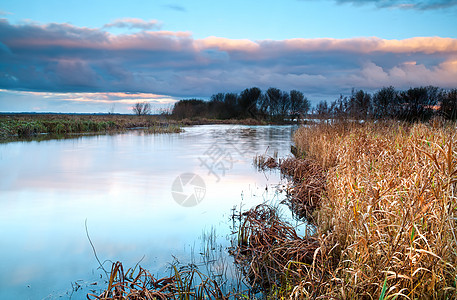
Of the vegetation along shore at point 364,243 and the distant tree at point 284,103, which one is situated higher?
the distant tree at point 284,103

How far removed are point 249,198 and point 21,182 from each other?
675cm

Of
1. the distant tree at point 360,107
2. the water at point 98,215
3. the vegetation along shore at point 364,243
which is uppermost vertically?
the distant tree at point 360,107

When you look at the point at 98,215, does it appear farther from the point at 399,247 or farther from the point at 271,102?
the point at 271,102

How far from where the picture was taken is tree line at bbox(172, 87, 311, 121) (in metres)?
66.4

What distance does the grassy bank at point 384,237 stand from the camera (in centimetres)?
253

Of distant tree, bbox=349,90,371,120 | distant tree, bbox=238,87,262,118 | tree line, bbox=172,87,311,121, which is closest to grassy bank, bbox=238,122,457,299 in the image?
distant tree, bbox=349,90,371,120

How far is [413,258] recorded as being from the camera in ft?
8.18

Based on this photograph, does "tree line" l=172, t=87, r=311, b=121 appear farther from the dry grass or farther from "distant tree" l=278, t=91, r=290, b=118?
the dry grass

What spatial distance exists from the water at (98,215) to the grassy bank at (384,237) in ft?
4.32

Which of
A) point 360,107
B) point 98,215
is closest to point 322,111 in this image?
point 360,107

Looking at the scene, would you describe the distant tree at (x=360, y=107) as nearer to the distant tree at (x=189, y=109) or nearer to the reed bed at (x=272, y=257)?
the reed bed at (x=272, y=257)

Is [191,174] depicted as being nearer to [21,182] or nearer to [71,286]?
[21,182]

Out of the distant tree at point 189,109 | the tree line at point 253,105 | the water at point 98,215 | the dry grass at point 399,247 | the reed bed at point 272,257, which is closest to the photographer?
the dry grass at point 399,247

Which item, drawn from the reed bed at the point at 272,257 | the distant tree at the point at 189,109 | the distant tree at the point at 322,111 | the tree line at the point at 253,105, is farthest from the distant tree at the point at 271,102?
the reed bed at the point at 272,257
